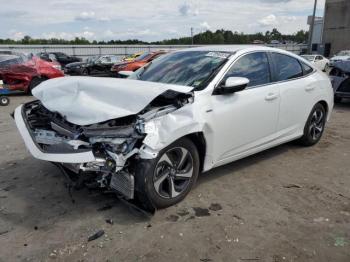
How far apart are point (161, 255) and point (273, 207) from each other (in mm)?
1467

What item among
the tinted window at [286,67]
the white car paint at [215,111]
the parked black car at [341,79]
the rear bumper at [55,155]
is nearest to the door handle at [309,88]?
the white car paint at [215,111]

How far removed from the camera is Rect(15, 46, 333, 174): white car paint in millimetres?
3590

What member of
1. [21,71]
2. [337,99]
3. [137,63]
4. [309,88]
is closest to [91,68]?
[137,63]

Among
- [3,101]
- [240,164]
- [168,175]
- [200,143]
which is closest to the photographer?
[168,175]

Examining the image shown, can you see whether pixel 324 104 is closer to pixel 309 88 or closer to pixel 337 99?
pixel 309 88

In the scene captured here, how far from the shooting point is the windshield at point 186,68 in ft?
14.3

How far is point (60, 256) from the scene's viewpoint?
3098mm

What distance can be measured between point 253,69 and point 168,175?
1914 millimetres

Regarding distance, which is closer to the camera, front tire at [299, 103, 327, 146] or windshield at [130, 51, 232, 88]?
windshield at [130, 51, 232, 88]

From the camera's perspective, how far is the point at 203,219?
3.69 m

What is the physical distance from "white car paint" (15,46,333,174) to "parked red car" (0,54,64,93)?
888 centimetres

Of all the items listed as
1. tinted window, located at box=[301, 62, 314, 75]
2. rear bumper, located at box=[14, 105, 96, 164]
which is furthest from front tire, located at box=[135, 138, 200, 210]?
tinted window, located at box=[301, 62, 314, 75]

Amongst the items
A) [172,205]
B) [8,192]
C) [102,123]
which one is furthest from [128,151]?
[8,192]

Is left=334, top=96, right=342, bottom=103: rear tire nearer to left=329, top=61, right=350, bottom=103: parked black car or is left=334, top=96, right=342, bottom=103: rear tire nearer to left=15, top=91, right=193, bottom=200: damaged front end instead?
left=329, top=61, right=350, bottom=103: parked black car
